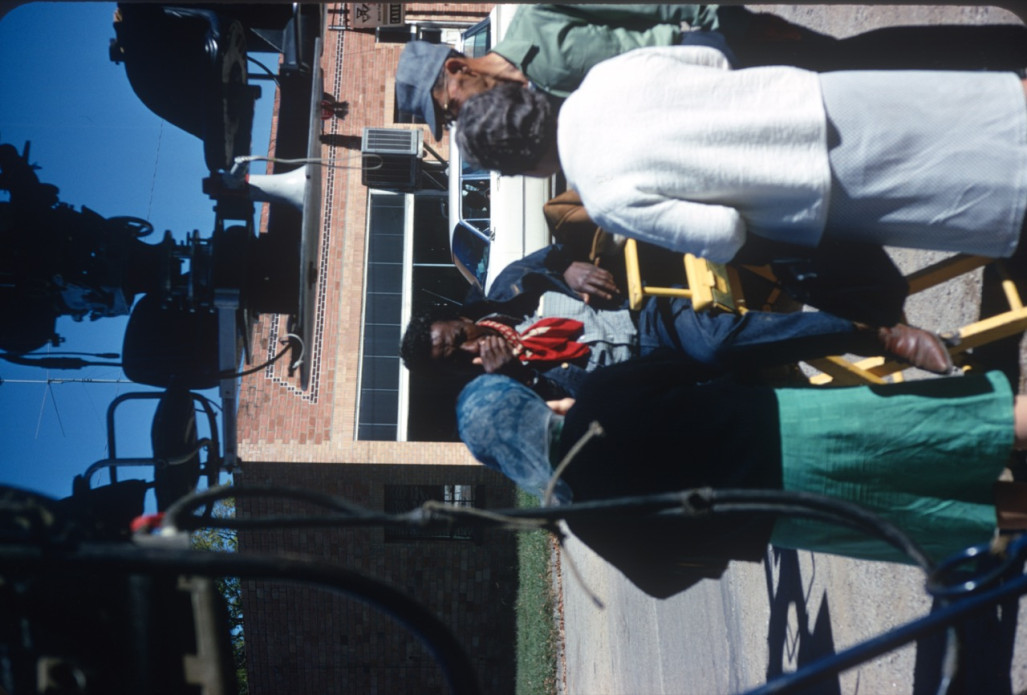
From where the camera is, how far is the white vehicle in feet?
28.4

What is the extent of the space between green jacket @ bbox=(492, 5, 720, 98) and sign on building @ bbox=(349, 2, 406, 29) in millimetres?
11236

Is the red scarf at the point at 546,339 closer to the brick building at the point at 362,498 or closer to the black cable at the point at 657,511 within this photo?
the black cable at the point at 657,511

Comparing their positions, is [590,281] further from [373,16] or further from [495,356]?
[373,16]

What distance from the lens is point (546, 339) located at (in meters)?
3.33

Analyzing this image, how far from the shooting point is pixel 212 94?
4.37 metres

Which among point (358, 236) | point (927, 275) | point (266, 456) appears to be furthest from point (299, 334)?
point (358, 236)

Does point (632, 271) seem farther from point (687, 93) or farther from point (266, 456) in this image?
point (266, 456)

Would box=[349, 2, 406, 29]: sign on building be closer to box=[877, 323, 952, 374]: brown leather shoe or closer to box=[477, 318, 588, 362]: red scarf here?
box=[477, 318, 588, 362]: red scarf

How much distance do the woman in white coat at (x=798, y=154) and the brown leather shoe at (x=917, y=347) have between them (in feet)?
1.23

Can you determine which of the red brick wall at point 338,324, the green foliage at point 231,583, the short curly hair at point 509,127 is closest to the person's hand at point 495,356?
the short curly hair at point 509,127

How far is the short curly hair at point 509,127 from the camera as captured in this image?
2.80 m

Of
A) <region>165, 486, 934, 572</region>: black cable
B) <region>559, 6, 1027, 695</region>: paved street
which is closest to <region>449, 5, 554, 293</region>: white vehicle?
<region>559, 6, 1027, 695</region>: paved street

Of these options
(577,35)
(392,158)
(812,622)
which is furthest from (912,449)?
(392,158)

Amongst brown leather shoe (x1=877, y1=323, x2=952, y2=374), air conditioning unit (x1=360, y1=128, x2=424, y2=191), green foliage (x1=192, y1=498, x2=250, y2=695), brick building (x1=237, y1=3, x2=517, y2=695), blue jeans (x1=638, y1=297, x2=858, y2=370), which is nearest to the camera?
brown leather shoe (x1=877, y1=323, x2=952, y2=374)
